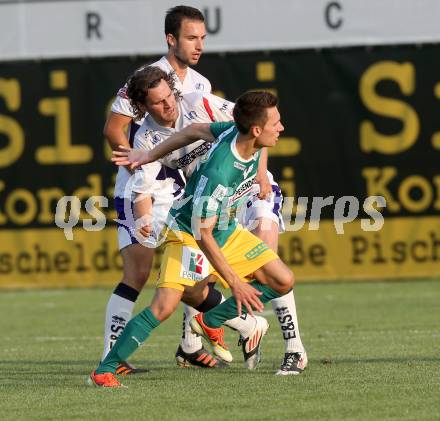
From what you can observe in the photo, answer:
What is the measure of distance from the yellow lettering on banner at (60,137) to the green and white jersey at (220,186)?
853 cm

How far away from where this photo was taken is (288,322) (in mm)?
7719

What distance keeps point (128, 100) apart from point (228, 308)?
174 cm

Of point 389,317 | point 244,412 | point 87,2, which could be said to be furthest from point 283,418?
point 87,2

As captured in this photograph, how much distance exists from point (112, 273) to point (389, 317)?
505 cm

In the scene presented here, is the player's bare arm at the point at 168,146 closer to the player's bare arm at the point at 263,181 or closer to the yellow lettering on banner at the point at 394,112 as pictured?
the player's bare arm at the point at 263,181

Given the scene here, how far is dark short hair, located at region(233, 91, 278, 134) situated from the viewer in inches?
270

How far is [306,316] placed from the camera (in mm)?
12008

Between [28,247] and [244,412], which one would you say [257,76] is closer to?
[28,247]

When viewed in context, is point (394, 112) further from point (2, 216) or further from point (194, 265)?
point (194, 265)

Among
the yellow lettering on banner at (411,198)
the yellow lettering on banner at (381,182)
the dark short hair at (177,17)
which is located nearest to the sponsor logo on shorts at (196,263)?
the dark short hair at (177,17)

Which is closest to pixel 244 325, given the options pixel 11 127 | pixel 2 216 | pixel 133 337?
pixel 133 337

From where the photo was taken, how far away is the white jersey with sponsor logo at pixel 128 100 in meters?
8.22

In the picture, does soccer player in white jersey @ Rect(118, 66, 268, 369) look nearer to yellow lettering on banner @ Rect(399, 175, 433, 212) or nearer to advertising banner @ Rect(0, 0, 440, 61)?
yellow lettering on banner @ Rect(399, 175, 433, 212)

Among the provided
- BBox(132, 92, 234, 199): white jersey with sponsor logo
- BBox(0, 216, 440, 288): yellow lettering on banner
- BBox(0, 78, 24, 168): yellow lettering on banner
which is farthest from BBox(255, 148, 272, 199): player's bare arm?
BBox(0, 78, 24, 168): yellow lettering on banner
